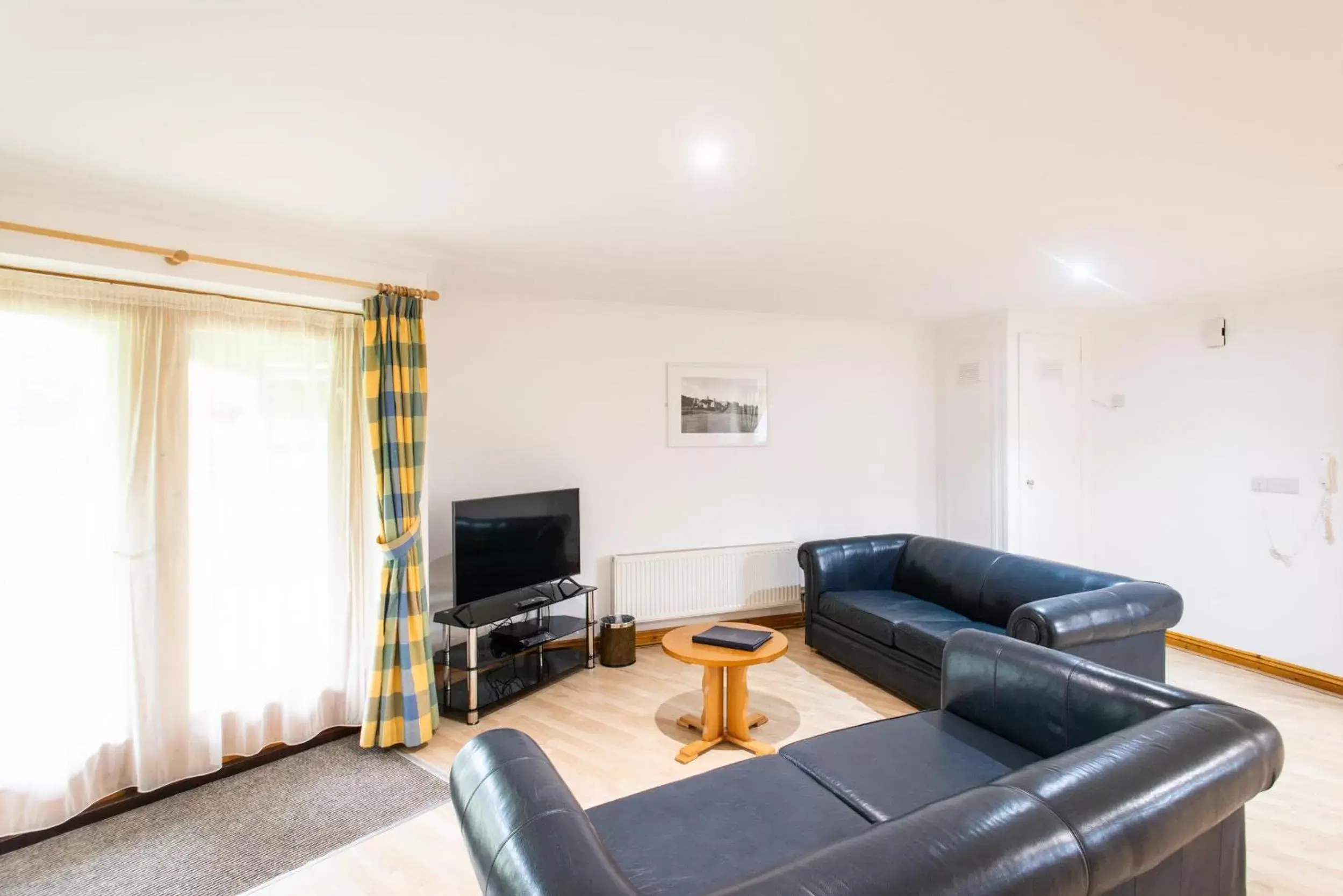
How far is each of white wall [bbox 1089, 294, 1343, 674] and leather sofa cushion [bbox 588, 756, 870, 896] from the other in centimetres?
390

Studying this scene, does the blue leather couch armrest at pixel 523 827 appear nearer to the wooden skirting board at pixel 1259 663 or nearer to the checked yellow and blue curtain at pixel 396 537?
the checked yellow and blue curtain at pixel 396 537

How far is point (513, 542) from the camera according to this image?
3598 mm

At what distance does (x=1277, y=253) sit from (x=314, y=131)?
14.5 feet

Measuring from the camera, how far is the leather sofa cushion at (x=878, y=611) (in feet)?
11.8

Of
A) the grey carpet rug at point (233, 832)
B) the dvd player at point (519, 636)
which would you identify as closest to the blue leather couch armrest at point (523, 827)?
the grey carpet rug at point (233, 832)

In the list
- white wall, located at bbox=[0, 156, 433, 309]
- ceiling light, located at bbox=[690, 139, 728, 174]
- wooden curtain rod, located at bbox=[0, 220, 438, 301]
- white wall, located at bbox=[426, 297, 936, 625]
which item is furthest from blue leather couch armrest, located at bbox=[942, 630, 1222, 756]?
white wall, located at bbox=[0, 156, 433, 309]

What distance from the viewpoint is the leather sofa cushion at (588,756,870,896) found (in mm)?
1484

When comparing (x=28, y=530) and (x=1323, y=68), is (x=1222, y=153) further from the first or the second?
(x=28, y=530)

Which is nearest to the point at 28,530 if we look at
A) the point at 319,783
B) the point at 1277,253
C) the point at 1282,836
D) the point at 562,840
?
the point at 319,783

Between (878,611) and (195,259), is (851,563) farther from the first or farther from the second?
(195,259)

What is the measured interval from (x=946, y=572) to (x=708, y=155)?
3.13 m

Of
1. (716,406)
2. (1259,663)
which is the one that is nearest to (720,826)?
(716,406)

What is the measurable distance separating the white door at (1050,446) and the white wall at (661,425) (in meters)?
0.82

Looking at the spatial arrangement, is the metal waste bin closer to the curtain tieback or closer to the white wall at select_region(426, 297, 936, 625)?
the white wall at select_region(426, 297, 936, 625)
